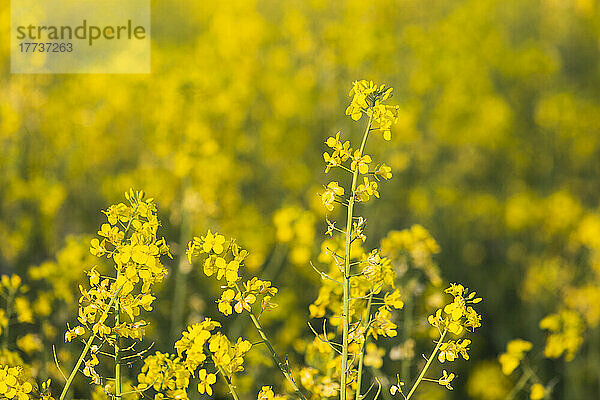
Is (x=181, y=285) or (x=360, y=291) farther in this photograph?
(x=181, y=285)

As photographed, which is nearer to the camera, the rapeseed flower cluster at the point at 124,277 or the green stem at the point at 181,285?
the rapeseed flower cluster at the point at 124,277

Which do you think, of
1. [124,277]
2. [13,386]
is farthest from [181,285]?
[124,277]

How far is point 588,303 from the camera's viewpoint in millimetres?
3900

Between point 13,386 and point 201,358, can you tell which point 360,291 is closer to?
point 201,358

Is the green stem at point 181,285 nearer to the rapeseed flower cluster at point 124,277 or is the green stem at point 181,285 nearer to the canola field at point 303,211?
the canola field at point 303,211

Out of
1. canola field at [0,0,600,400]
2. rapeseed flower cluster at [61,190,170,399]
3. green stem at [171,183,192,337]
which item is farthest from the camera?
green stem at [171,183,192,337]

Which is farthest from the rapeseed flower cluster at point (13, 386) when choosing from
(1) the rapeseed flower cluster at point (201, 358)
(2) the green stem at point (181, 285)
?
(2) the green stem at point (181, 285)

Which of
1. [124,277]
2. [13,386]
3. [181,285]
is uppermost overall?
[124,277]

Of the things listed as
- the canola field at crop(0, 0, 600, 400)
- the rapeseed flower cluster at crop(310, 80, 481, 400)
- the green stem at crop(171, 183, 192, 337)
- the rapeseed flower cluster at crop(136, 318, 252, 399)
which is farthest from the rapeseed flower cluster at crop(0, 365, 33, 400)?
the green stem at crop(171, 183, 192, 337)

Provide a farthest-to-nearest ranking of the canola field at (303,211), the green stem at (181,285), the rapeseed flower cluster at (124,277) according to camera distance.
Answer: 1. the green stem at (181,285)
2. the canola field at (303,211)
3. the rapeseed flower cluster at (124,277)

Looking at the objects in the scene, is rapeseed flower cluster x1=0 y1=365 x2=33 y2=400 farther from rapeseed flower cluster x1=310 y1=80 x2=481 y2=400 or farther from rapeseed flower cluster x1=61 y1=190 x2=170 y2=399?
rapeseed flower cluster x1=310 y1=80 x2=481 y2=400

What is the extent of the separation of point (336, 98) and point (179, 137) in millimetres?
2024

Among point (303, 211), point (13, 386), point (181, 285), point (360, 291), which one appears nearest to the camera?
point (13, 386)

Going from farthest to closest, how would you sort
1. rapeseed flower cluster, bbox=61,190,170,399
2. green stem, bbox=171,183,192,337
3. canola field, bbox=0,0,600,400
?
green stem, bbox=171,183,192,337 < canola field, bbox=0,0,600,400 < rapeseed flower cluster, bbox=61,190,170,399
